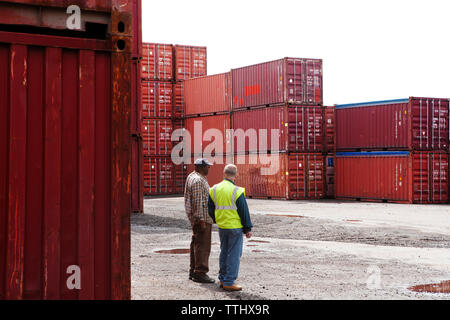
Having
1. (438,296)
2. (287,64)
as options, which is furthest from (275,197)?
(438,296)

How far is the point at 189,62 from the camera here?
107 feet

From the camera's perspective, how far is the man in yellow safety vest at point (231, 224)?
710 cm

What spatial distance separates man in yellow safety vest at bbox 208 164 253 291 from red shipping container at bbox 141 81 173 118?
954 inches

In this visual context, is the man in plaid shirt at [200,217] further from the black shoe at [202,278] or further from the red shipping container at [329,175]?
the red shipping container at [329,175]

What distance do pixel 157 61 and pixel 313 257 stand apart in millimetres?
23448

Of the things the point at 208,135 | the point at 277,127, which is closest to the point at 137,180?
the point at 277,127

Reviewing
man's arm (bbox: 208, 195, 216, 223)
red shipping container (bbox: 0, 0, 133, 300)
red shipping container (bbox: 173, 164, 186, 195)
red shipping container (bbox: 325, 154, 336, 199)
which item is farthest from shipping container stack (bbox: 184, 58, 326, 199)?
red shipping container (bbox: 0, 0, 133, 300)

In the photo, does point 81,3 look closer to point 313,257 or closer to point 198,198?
point 198,198

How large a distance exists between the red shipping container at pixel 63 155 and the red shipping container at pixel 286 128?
21.4 m

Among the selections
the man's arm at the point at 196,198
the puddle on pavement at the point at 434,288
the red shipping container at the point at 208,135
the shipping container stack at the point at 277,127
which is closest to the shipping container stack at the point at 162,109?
the red shipping container at the point at 208,135

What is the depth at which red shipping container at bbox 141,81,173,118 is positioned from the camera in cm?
3098

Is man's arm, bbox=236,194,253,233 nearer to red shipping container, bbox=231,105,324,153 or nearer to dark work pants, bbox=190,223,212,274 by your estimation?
dark work pants, bbox=190,223,212,274
